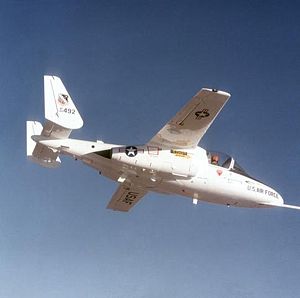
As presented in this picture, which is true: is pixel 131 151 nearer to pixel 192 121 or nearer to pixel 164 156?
pixel 164 156

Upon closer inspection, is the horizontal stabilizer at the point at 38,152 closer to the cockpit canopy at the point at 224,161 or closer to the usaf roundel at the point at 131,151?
the usaf roundel at the point at 131,151

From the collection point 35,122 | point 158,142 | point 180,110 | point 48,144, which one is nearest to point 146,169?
point 158,142

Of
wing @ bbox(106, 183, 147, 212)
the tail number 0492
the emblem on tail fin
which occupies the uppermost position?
the emblem on tail fin

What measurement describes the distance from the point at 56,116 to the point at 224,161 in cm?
885

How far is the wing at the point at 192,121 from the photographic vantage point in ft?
72.0

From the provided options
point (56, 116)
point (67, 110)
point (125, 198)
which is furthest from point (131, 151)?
point (125, 198)

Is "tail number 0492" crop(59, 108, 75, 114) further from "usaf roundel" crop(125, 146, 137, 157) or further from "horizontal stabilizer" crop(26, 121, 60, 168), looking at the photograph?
"usaf roundel" crop(125, 146, 137, 157)

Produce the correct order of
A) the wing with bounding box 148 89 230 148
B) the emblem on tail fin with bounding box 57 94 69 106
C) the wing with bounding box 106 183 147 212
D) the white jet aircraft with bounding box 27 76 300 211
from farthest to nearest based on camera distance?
the wing with bounding box 106 183 147 212 < the emblem on tail fin with bounding box 57 94 69 106 < the white jet aircraft with bounding box 27 76 300 211 < the wing with bounding box 148 89 230 148

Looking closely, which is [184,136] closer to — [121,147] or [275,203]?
[121,147]

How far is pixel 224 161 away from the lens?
26203 millimetres

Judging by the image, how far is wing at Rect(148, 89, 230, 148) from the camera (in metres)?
21.9

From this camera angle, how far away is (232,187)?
85.3ft

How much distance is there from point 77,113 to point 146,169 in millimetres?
4260

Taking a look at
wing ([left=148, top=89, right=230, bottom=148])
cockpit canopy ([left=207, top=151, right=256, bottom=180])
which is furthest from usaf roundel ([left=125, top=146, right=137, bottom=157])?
cockpit canopy ([left=207, top=151, right=256, bottom=180])
